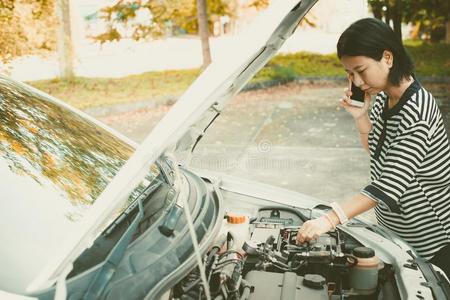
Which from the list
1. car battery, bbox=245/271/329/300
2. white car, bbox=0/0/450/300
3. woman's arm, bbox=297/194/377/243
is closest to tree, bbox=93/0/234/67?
white car, bbox=0/0/450/300

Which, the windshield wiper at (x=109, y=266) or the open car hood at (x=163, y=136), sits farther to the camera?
the windshield wiper at (x=109, y=266)

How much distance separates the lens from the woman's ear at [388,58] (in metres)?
2.09

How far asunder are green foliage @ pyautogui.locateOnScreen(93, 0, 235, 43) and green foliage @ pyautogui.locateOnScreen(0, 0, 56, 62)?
1022 millimetres

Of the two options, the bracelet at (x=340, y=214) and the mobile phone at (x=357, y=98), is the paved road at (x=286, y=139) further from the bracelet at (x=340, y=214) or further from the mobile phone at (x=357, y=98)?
the bracelet at (x=340, y=214)

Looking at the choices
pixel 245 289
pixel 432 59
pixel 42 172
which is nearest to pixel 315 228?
pixel 245 289

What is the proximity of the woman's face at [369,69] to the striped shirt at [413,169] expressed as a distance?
0.13m

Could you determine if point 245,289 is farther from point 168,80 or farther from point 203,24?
point 168,80

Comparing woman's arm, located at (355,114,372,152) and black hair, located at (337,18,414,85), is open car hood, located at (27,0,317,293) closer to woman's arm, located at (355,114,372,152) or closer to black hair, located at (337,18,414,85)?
black hair, located at (337,18,414,85)

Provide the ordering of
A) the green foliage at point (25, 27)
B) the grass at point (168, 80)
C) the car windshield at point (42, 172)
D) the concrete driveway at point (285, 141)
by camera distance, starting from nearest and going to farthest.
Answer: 1. the car windshield at point (42, 172)
2. the concrete driveway at point (285, 141)
3. the green foliage at point (25, 27)
4. the grass at point (168, 80)

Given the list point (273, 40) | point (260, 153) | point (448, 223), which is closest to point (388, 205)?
point (448, 223)

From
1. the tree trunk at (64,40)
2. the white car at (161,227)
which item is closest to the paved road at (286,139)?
the tree trunk at (64,40)

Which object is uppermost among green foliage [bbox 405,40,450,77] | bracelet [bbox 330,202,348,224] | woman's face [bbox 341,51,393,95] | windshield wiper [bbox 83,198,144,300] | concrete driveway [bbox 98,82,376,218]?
woman's face [bbox 341,51,393,95]

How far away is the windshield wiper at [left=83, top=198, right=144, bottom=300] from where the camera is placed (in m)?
1.53

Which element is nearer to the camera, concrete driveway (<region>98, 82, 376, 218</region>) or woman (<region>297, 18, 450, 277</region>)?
woman (<region>297, 18, 450, 277</region>)
